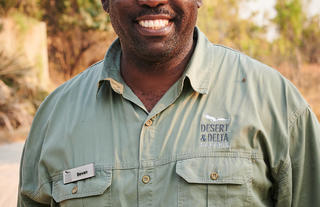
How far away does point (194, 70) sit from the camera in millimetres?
2074

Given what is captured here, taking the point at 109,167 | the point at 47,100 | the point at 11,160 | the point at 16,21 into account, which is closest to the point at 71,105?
the point at 47,100

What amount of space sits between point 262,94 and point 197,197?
0.52 m

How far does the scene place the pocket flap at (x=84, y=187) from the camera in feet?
6.48

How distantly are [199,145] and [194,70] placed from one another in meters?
0.35

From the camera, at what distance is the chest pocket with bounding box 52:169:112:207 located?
197cm

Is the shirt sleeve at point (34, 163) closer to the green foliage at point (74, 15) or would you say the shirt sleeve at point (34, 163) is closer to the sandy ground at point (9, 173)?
the sandy ground at point (9, 173)

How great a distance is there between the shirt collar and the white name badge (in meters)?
0.37

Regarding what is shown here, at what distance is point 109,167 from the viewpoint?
199cm

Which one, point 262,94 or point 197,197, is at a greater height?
point 262,94

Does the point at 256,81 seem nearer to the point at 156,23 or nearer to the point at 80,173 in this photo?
the point at 156,23

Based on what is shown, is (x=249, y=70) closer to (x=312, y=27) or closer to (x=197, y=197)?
(x=197, y=197)

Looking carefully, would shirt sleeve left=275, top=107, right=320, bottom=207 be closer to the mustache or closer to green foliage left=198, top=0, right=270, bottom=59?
the mustache

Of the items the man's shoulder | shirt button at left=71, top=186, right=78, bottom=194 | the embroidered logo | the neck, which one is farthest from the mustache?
shirt button at left=71, top=186, right=78, bottom=194

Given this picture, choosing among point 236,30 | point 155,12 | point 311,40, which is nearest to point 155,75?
point 155,12
